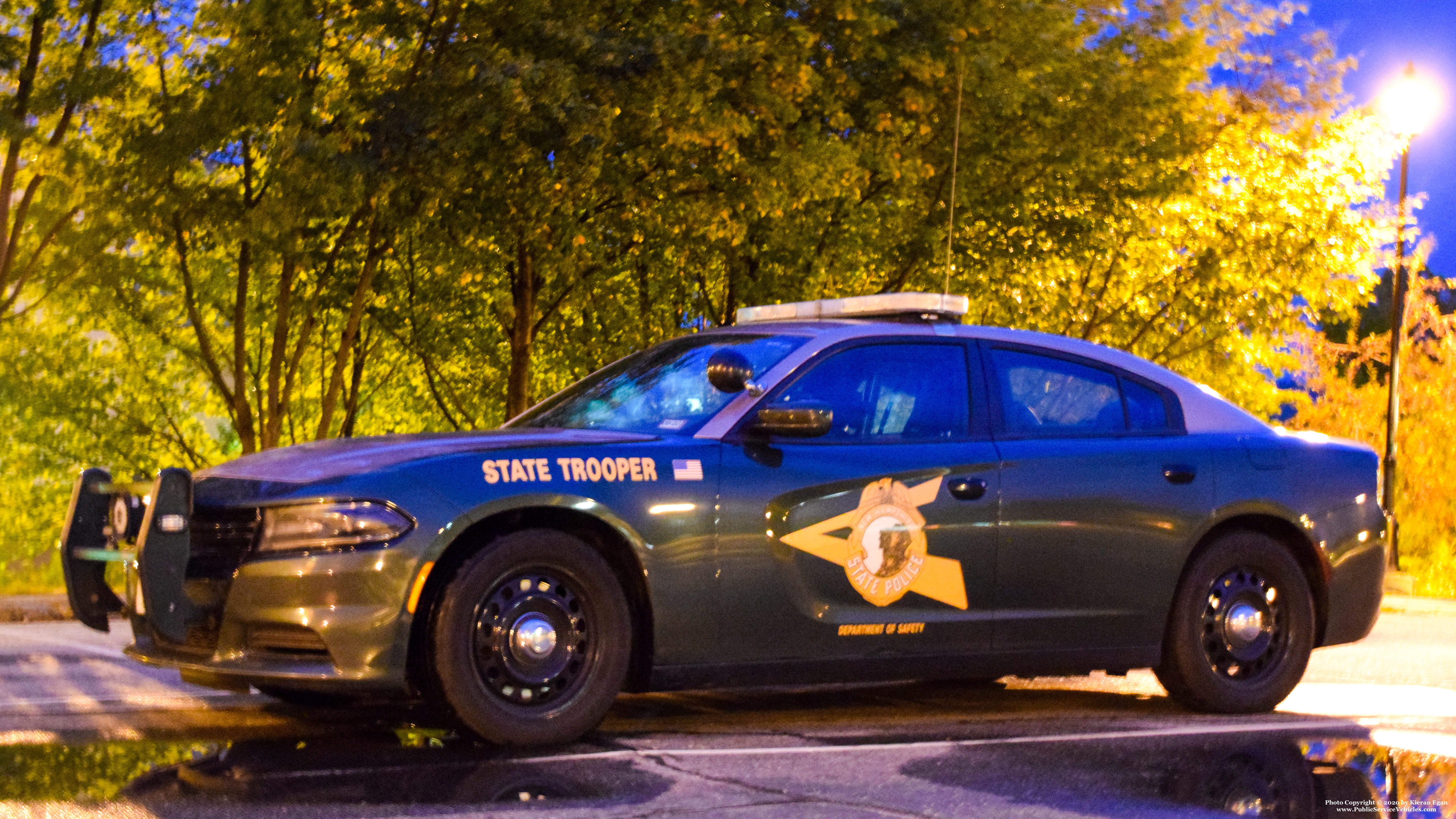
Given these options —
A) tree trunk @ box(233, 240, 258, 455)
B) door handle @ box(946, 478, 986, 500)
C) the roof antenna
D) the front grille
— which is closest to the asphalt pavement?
the front grille

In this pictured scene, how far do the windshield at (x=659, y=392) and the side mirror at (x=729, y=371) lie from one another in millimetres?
112

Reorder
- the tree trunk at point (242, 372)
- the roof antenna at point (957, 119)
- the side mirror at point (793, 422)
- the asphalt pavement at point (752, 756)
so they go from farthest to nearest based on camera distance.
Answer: the tree trunk at point (242, 372), the roof antenna at point (957, 119), the side mirror at point (793, 422), the asphalt pavement at point (752, 756)

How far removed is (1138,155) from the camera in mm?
20500

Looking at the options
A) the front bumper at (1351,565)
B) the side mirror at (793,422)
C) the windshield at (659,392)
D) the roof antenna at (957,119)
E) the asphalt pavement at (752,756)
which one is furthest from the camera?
the roof antenna at (957,119)

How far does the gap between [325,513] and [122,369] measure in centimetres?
2711

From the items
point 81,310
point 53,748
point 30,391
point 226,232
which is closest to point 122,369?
point 30,391

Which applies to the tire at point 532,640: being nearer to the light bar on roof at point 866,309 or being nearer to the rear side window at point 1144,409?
the light bar on roof at point 866,309

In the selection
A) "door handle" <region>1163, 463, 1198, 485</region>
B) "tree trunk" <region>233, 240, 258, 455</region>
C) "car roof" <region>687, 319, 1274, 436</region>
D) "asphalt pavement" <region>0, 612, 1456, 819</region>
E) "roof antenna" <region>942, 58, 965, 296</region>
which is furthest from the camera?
"tree trunk" <region>233, 240, 258, 455</region>

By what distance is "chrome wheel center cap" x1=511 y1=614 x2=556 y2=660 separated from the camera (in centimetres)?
612

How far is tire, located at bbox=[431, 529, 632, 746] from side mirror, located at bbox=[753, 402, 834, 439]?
0.78 metres

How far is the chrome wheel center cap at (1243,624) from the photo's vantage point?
7762mm

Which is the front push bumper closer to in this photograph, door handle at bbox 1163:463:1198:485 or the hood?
the hood

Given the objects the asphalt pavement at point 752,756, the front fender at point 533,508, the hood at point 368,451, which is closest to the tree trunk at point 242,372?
the asphalt pavement at point 752,756

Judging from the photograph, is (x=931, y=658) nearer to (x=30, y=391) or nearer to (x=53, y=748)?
(x=53, y=748)
